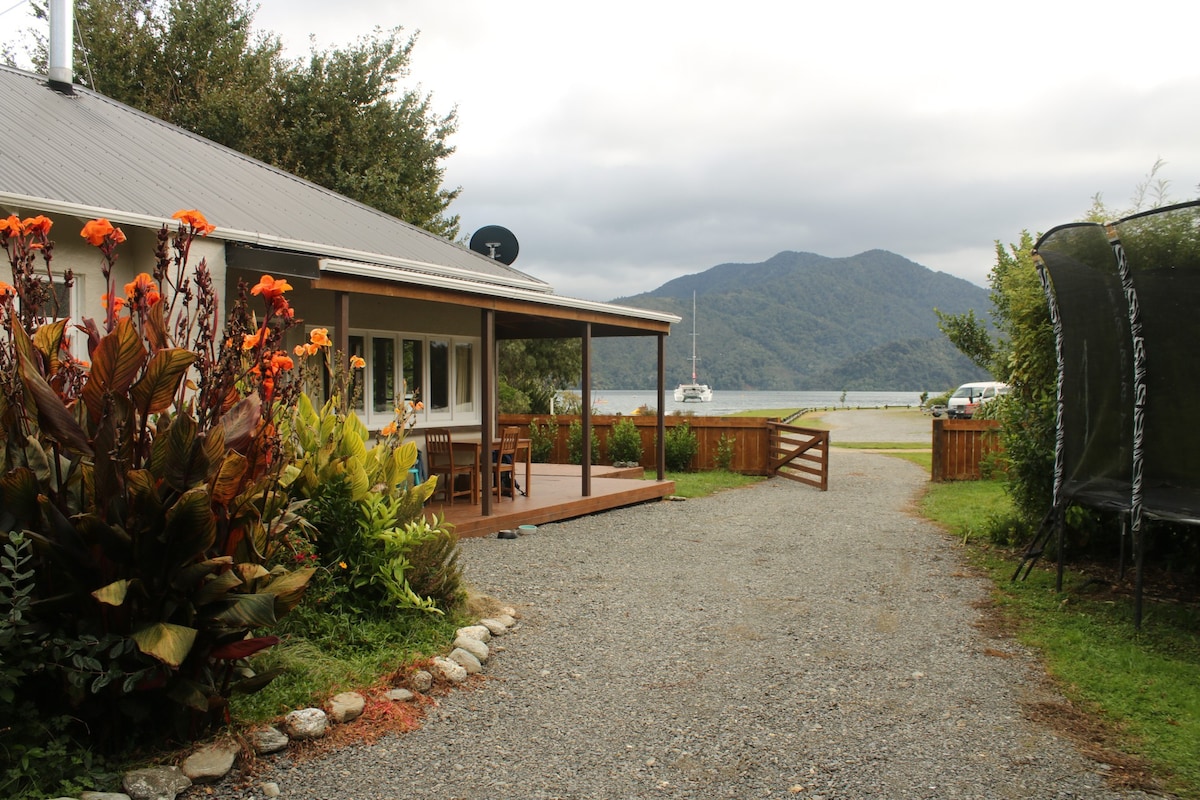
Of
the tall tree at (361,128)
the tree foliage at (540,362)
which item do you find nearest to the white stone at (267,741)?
the tall tree at (361,128)

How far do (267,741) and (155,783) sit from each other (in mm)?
526

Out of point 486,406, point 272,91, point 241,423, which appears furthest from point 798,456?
point 272,91

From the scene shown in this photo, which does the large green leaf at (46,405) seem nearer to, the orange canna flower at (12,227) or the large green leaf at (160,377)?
the large green leaf at (160,377)

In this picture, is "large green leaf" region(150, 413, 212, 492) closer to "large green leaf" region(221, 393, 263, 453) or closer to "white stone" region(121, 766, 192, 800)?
"large green leaf" region(221, 393, 263, 453)

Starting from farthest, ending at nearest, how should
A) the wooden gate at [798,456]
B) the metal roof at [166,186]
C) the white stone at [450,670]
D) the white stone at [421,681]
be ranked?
the wooden gate at [798,456] → the metal roof at [166,186] → the white stone at [450,670] → the white stone at [421,681]

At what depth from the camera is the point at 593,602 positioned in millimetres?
6746

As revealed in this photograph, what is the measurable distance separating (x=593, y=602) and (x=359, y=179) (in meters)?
19.0

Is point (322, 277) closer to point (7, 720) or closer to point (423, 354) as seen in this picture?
point (423, 354)

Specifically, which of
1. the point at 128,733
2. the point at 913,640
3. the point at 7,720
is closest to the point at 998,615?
the point at 913,640

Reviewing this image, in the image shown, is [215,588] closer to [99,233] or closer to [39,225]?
[99,233]

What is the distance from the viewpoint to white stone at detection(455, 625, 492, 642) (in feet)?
17.7

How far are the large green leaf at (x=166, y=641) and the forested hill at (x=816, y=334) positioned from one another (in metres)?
103

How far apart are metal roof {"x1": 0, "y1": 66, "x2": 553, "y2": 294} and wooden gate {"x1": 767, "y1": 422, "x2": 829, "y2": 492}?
5401 mm

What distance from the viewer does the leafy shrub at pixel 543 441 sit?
17797mm
